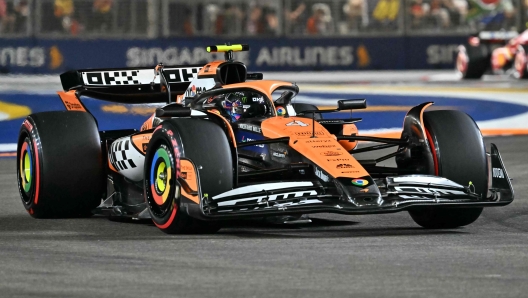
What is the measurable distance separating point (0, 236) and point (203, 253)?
1.73m

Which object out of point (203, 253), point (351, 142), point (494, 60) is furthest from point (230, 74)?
point (494, 60)

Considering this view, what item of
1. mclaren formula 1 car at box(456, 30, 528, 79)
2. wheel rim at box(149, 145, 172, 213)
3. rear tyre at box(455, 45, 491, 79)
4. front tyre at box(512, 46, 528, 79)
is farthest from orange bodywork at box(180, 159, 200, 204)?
rear tyre at box(455, 45, 491, 79)

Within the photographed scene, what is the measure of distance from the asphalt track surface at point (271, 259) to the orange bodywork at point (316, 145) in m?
0.47

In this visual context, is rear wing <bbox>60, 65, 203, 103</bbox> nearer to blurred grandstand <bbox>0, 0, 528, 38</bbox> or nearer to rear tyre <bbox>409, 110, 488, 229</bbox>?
rear tyre <bbox>409, 110, 488, 229</bbox>

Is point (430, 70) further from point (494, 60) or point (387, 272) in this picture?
point (387, 272)

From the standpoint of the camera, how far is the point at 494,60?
30250mm

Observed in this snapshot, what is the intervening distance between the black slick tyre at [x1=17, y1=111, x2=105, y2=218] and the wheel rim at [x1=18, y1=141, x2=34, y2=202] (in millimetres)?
143

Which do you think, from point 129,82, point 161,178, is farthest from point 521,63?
point 161,178

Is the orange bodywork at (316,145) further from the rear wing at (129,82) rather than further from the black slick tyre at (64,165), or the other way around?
the rear wing at (129,82)

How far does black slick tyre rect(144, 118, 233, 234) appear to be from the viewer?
26.7ft

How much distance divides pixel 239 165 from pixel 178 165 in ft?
2.80

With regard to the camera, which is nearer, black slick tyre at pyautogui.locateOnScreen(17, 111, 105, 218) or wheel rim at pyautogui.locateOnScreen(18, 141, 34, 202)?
black slick tyre at pyautogui.locateOnScreen(17, 111, 105, 218)

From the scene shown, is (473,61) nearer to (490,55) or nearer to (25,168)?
(490,55)

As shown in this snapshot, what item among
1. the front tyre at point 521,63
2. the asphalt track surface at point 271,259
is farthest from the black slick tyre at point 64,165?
the front tyre at point 521,63
